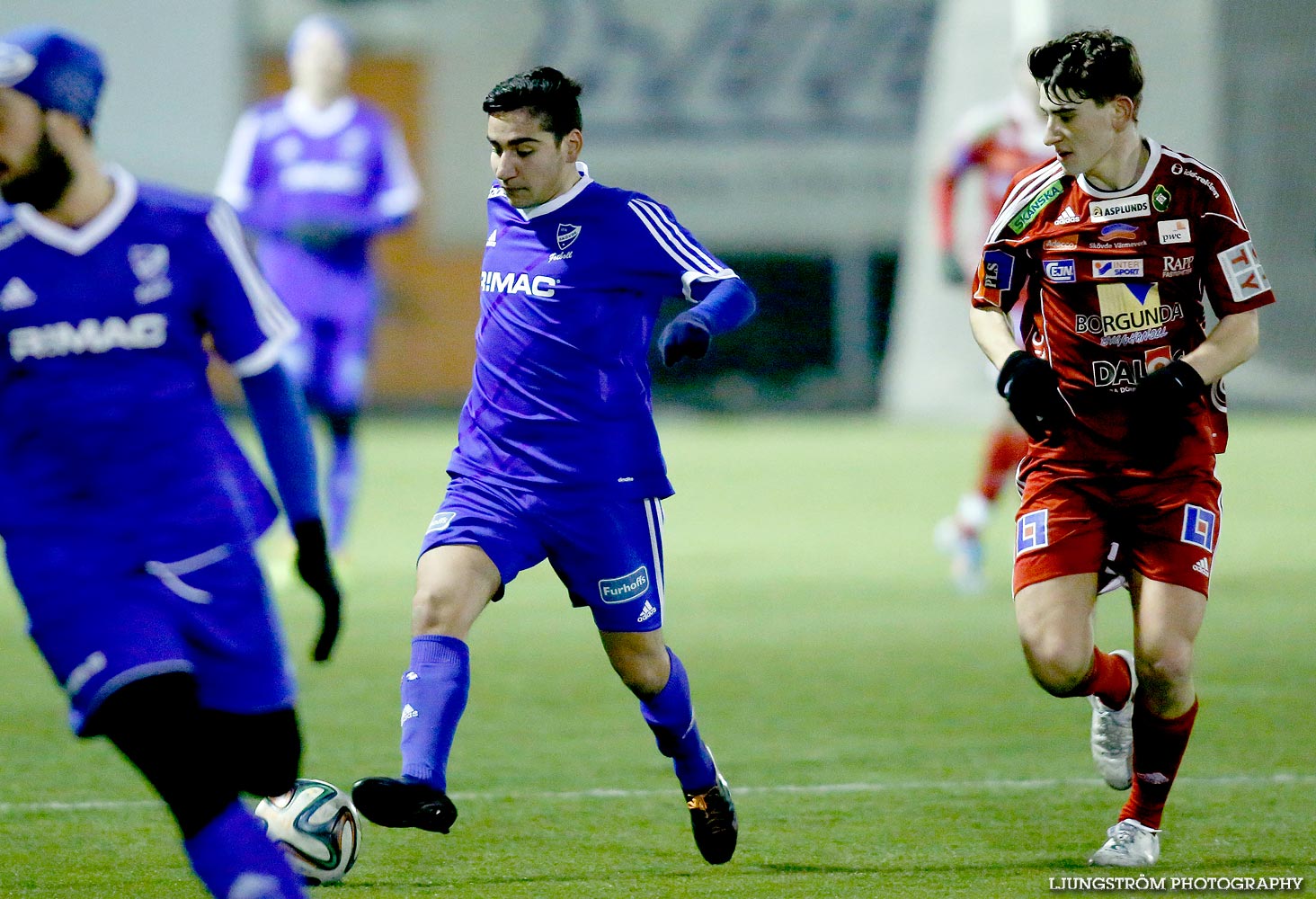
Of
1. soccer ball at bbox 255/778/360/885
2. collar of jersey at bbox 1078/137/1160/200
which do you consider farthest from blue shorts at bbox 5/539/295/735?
collar of jersey at bbox 1078/137/1160/200

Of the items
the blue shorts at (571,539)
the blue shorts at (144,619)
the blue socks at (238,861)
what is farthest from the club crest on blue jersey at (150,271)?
the blue shorts at (571,539)

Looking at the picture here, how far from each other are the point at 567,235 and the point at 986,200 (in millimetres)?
5822

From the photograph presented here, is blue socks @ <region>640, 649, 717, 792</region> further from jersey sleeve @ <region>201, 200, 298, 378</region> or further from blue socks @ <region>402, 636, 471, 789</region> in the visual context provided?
jersey sleeve @ <region>201, 200, 298, 378</region>

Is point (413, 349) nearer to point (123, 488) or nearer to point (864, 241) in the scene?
point (864, 241)

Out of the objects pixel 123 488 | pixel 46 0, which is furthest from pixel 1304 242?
pixel 123 488

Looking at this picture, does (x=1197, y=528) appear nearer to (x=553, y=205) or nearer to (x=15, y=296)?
(x=553, y=205)

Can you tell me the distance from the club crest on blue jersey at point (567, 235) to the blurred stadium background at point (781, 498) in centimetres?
150

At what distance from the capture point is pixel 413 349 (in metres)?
22.3

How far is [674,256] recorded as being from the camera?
499 cm

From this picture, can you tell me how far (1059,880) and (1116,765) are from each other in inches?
24.3

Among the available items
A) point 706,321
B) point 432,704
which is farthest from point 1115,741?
point 432,704

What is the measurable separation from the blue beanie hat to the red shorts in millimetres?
2517

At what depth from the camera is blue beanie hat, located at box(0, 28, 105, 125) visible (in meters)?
3.36

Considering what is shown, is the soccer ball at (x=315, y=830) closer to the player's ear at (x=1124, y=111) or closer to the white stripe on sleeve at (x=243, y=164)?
the player's ear at (x=1124, y=111)
